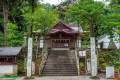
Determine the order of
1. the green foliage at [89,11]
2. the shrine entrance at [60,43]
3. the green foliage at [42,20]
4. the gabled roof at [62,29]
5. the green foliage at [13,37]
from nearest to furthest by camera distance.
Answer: the green foliage at [89,11]
the green foliage at [13,37]
the gabled roof at [62,29]
the shrine entrance at [60,43]
the green foliage at [42,20]

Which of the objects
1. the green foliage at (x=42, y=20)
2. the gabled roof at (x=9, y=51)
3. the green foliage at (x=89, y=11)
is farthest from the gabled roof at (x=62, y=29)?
the gabled roof at (x=9, y=51)

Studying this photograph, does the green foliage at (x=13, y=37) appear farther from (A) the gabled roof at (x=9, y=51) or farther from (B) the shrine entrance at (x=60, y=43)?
(A) the gabled roof at (x=9, y=51)

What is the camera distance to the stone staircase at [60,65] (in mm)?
30266

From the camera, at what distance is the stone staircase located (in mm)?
30266

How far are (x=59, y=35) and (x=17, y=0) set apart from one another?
29.1 feet

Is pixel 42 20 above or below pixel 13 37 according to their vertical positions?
above

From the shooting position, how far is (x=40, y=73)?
2998 centimetres

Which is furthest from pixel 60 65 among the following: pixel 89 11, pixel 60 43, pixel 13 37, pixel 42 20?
pixel 42 20

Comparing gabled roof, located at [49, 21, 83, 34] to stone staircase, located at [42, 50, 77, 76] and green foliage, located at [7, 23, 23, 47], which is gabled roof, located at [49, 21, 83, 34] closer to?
green foliage, located at [7, 23, 23, 47]

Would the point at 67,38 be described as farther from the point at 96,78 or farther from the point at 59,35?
the point at 96,78

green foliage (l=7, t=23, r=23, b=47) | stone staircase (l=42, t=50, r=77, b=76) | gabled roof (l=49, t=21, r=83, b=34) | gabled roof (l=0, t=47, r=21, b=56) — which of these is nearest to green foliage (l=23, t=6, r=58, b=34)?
gabled roof (l=49, t=21, r=83, b=34)

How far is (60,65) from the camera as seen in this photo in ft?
107

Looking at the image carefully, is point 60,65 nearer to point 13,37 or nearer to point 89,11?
point 89,11

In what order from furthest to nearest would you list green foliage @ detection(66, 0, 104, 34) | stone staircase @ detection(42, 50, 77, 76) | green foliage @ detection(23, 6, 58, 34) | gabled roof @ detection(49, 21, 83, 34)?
green foliage @ detection(23, 6, 58, 34)
gabled roof @ detection(49, 21, 83, 34)
green foliage @ detection(66, 0, 104, 34)
stone staircase @ detection(42, 50, 77, 76)
